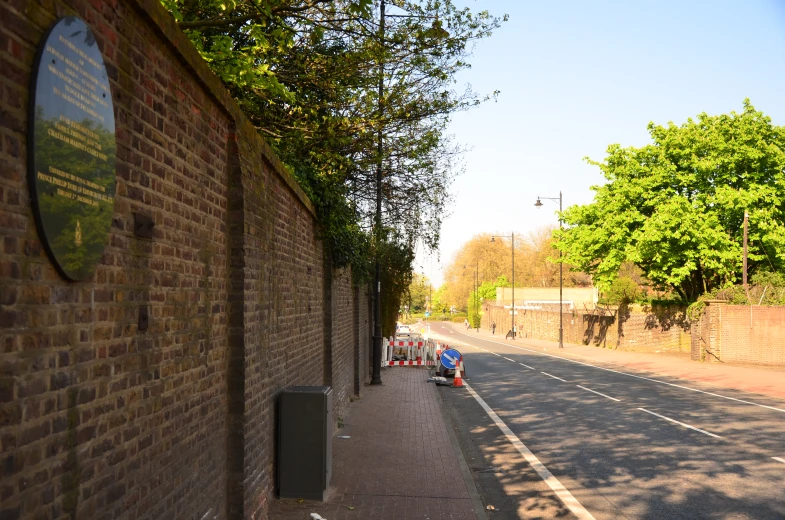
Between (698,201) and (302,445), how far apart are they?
31.2m

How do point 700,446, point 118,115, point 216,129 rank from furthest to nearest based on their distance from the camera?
point 700,446, point 216,129, point 118,115

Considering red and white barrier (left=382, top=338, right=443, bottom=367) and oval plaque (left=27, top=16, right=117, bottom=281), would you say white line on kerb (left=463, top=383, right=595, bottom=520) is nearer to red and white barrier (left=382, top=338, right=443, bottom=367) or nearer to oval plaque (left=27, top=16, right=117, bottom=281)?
oval plaque (left=27, top=16, right=117, bottom=281)

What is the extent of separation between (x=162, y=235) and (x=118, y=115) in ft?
2.85

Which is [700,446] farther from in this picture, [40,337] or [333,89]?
[40,337]

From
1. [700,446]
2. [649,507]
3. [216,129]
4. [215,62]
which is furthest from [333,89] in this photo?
[700,446]

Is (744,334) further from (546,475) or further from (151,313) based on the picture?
(151,313)

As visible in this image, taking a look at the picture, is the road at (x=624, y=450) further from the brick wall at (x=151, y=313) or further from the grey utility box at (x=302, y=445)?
the brick wall at (x=151, y=313)

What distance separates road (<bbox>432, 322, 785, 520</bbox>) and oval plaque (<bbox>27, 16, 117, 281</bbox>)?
18.9 feet

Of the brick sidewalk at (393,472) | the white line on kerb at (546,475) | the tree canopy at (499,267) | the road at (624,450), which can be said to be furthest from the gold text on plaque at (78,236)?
A: the tree canopy at (499,267)

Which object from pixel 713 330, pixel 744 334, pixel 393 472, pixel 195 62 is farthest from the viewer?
pixel 713 330

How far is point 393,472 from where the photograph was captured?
8.77m

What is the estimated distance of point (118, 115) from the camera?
3496 mm

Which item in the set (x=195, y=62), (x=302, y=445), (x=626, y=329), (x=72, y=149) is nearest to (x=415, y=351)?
(x=626, y=329)

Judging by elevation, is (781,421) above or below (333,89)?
below
